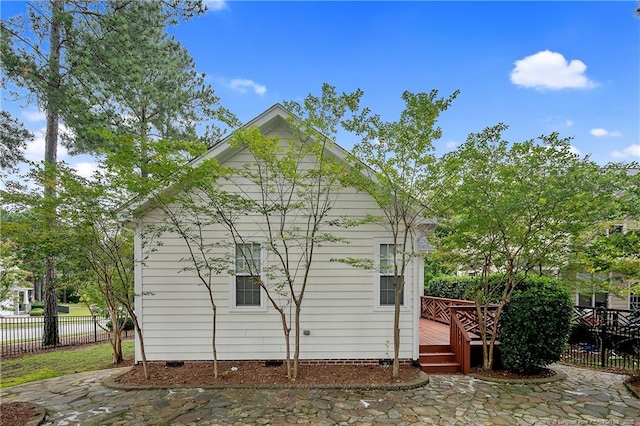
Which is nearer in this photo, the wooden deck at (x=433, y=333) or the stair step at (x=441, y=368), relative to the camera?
the stair step at (x=441, y=368)

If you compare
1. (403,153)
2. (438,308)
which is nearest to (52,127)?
(403,153)

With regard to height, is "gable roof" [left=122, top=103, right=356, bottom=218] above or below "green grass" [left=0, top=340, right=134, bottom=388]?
above

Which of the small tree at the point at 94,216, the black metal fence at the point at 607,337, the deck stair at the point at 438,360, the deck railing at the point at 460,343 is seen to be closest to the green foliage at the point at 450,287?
the black metal fence at the point at 607,337

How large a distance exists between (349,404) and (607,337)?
849cm

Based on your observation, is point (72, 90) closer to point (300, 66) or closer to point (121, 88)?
point (121, 88)

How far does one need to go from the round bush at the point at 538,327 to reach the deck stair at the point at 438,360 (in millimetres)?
1120

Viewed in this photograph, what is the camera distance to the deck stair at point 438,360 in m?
6.97

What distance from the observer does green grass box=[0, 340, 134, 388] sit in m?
7.24

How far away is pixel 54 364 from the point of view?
27.9 ft

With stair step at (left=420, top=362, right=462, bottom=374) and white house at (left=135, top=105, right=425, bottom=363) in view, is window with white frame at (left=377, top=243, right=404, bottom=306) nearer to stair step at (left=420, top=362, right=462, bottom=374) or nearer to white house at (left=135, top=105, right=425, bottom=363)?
white house at (left=135, top=105, right=425, bottom=363)

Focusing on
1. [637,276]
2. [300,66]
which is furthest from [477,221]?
[300,66]

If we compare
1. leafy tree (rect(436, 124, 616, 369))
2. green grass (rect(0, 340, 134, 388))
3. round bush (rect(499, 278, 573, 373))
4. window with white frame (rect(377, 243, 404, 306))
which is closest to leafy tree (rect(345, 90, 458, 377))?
leafy tree (rect(436, 124, 616, 369))

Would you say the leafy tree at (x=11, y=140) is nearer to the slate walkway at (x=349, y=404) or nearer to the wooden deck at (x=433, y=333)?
the slate walkway at (x=349, y=404)

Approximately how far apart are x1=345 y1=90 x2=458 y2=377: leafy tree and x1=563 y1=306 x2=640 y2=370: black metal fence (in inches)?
230
